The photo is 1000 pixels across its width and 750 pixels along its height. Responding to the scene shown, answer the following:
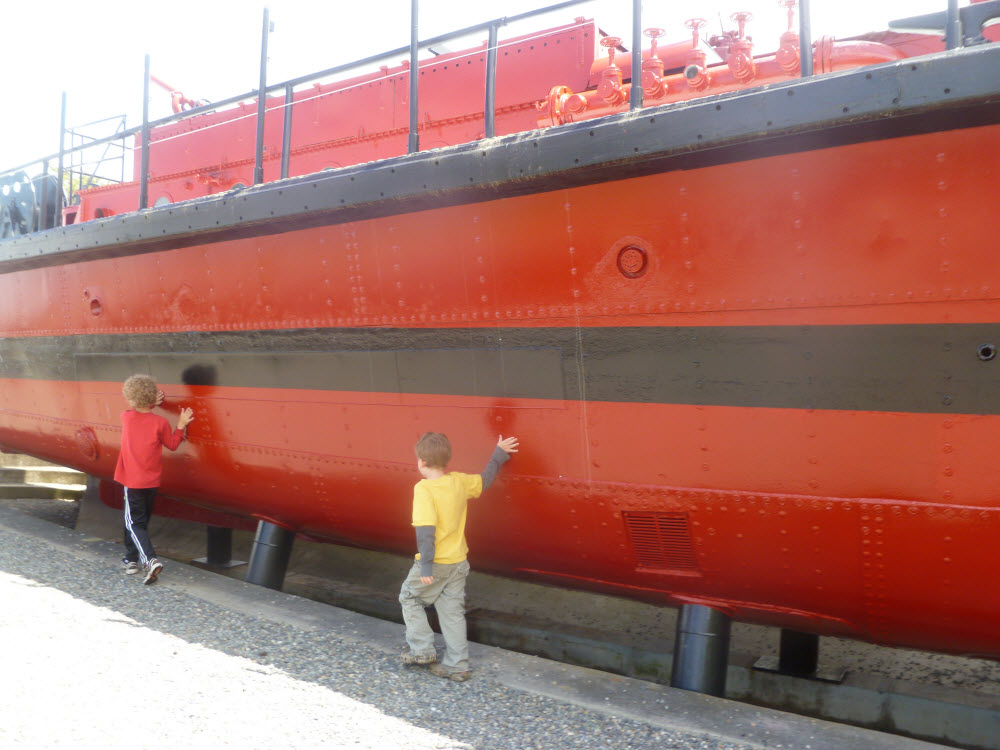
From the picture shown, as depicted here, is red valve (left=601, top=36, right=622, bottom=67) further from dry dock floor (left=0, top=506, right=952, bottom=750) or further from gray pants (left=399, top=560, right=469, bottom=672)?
dry dock floor (left=0, top=506, right=952, bottom=750)

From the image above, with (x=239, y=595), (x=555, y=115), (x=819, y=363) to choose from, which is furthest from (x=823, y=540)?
(x=239, y=595)

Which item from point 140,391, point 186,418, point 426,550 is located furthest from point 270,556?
point 426,550

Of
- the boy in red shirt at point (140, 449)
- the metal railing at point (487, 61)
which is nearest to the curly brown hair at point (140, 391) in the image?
the boy in red shirt at point (140, 449)

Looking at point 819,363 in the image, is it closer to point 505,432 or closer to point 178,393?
point 505,432

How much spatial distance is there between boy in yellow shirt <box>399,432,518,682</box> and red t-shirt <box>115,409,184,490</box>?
2.18 metres

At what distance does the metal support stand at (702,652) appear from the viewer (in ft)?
10.4

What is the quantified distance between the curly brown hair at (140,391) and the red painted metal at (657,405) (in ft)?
0.62

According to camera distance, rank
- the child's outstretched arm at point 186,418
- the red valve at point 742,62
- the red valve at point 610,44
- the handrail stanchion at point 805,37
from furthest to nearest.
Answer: the child's outstretched arm at point 186,418
the red valve at point 610,44
the red valve at point 742,62
the handrail stanchion at point 805,37

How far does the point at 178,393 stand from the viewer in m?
4.88

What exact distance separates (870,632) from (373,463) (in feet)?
7.77

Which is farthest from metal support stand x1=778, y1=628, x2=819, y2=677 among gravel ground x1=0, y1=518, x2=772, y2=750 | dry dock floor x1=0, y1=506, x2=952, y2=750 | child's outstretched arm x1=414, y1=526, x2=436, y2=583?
child's outstretched arm x1=414, y1=526, x2=436, y2=583

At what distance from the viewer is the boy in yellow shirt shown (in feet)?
10.8

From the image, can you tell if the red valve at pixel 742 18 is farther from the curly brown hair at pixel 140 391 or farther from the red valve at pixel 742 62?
the curly brown hair at pixel 140 391

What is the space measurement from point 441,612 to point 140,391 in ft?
8.17
